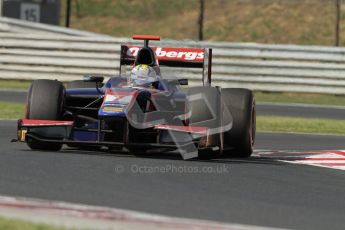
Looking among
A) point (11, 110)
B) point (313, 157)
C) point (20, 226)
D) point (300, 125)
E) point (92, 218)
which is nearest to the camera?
point (20, 226)

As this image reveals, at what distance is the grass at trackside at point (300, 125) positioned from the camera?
16.5 metres

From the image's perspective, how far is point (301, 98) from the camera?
78.9 ft

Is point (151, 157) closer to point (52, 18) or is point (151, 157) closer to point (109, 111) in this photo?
point (109, 111)

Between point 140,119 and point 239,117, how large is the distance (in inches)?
47.9

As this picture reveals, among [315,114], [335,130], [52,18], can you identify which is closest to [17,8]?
[52,18]

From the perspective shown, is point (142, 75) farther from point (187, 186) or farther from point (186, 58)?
point (187, 186)

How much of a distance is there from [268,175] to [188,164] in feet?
3.08

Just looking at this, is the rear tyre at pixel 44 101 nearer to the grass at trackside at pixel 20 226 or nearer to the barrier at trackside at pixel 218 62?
the grass at trackside at pixel 20 226

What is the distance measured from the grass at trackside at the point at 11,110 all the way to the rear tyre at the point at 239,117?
6.06m

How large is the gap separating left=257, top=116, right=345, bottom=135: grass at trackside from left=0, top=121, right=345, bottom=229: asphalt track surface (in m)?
5.32

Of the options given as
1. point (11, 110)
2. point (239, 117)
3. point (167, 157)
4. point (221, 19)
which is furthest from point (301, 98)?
point (221, 19)

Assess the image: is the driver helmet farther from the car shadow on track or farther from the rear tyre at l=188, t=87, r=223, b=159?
the rear tyre at l=188, t=87, r=223, b=159

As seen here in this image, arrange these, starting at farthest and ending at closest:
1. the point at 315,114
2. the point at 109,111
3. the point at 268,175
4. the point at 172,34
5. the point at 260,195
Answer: the point at 172,34 < the point at 315,114 < the point at 109,111 < the point at 268,175 < the point at 260,195

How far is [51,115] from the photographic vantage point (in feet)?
34.9
